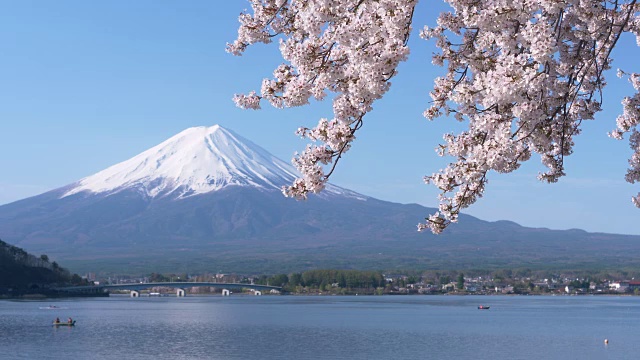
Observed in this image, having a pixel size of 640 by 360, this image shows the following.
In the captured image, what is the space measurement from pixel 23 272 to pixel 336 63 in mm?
120518

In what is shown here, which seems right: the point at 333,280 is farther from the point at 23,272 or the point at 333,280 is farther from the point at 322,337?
the point at 322,337

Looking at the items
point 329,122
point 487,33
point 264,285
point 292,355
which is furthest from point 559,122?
point 264,285

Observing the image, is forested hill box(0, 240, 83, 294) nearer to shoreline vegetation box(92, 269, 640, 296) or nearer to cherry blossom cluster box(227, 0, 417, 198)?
shoreline vegetation box(92, 269, 640, 296)

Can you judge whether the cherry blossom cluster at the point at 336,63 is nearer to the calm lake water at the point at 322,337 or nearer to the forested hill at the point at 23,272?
the calm lake water at the point at 322,337

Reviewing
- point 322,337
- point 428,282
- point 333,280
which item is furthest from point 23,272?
point 428,282

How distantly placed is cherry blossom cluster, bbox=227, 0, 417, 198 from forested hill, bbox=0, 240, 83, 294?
11498 cm

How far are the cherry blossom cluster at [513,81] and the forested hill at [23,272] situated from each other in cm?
11510

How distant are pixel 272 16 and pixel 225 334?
5612 cm

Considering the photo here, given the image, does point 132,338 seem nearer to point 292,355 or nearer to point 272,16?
point 292,355

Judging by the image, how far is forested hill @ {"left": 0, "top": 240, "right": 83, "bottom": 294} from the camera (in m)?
118

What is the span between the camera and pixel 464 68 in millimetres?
7688

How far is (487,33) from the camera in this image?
7203 mm

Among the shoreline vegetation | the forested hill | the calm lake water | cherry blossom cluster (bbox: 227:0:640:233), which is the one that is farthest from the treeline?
cherry blossom cluster (bbox: 227:0:640:233)

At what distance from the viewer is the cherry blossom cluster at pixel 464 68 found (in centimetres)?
645
